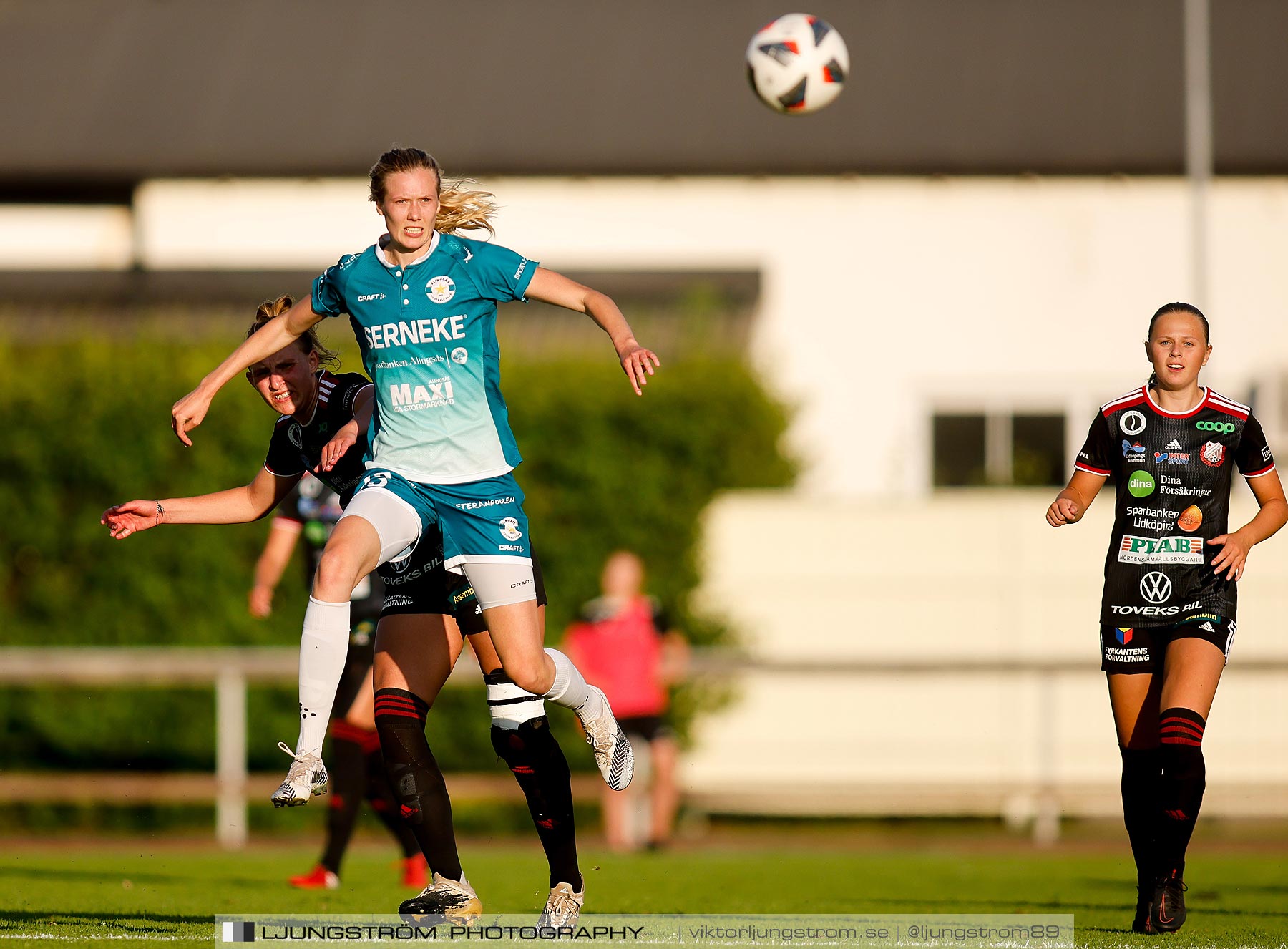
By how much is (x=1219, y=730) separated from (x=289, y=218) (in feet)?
34.9

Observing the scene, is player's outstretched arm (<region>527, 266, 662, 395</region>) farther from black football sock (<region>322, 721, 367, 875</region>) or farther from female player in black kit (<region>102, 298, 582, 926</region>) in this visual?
black football sock (<region>322, 721, 367, 875</region>)

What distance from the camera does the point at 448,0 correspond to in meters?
21.0

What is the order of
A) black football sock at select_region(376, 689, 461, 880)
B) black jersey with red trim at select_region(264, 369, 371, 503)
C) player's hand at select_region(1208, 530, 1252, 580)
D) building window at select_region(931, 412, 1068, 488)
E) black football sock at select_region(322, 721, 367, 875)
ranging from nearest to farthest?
black football sock at select_region(376, 689, 461, 880), player's hand at select_region(1208, 530, 1252, 580), black jersey with red trim at select_region(264, 369, 371, 503), black football sock at select_region(322, 721, 367, 875), building window at select_region(931, 412, 1068, 488)

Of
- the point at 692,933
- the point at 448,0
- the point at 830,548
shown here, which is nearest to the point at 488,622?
the point at 692,933

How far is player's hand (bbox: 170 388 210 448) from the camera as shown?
18.7ft

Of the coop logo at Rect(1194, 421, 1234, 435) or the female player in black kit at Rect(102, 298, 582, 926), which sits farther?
the coop logo at Rect(1194, 421, 1234, 435)

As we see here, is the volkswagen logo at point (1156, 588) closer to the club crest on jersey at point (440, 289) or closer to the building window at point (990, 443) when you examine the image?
the club crest on jersey at point (440, 289)

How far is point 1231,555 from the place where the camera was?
20.1ft

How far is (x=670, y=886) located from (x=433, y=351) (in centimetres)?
413

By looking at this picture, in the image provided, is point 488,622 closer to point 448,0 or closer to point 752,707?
point 752,707

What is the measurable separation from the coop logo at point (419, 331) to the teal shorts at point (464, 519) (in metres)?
0.42

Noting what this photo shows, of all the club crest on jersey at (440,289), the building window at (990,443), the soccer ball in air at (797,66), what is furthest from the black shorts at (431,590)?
the building window at (990,443)

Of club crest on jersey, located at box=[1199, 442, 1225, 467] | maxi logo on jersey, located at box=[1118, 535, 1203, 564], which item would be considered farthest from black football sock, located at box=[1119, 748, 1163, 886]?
club crest on jersey, located at box=[1199, 442, 1225, 467]

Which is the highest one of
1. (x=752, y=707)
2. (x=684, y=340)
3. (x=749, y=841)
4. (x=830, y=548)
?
(x=684, y=340)
